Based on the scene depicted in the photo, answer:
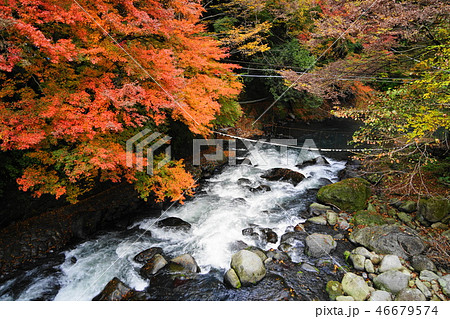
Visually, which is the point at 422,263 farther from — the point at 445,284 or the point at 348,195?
the point at 348,195

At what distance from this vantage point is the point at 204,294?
4.66 metres

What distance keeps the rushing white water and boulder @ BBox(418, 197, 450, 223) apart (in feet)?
11.3

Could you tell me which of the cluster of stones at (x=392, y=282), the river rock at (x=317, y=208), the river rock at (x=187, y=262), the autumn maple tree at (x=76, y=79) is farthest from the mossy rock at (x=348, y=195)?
the autumn maple tree at (x=76, y=79)

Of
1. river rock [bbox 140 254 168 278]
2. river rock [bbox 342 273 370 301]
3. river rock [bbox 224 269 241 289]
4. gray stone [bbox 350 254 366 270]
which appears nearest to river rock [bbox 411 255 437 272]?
gray stone [bbox 350 254 366 270]

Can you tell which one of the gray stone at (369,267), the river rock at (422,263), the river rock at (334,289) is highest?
the river rock at (422,263)

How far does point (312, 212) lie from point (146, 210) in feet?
19.7

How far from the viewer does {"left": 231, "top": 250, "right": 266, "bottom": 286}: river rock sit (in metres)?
4.87

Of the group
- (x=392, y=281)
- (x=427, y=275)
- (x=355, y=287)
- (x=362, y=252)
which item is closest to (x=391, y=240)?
(x=362, y=252)

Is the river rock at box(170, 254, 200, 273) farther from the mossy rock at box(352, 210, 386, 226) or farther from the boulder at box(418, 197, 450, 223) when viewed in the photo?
the boulder at box(418, 197, 450, 223)

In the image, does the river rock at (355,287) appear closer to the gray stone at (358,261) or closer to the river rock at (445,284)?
the gray stone at (358,261)

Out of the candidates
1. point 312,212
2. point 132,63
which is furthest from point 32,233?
point 312,212

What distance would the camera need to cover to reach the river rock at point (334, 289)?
452 centimetres

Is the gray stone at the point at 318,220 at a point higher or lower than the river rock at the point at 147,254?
higher
